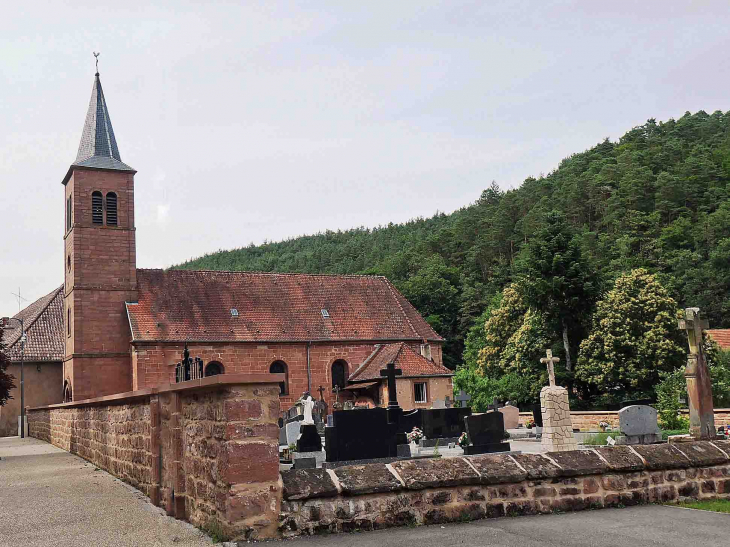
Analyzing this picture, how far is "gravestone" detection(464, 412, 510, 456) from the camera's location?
60.5ft

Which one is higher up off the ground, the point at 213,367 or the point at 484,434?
the point at 213,367

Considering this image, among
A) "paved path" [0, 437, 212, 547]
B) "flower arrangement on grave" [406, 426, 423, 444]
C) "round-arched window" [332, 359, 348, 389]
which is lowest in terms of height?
"flower arrangement on grave" [406, 426, 423, 444]

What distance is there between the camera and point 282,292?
4528 cm

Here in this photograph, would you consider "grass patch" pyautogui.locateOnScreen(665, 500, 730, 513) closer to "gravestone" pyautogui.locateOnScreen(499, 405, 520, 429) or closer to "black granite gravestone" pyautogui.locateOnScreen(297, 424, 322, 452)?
"black granite gravestone" pyautogui.locateOnScreen(297, 424, 322, 452)

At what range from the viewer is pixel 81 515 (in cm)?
977

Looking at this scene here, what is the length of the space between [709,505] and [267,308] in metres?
36.6

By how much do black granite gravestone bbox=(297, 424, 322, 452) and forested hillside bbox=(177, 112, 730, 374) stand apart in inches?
1009

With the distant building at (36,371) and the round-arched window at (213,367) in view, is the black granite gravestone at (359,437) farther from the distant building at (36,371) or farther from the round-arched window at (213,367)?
the distant building at (36,371)

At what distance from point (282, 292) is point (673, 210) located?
32.2 metres

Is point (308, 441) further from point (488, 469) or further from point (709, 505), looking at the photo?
point (709, 505)

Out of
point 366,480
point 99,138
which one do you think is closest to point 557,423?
point 366,480

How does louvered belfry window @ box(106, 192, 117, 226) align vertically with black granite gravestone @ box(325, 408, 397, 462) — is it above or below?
above

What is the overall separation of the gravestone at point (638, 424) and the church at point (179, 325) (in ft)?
67.5

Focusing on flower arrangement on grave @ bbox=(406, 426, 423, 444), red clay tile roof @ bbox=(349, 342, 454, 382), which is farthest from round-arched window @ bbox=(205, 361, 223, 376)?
flower arrangement on grave @ bbox=(406, 426, 423, 444)
